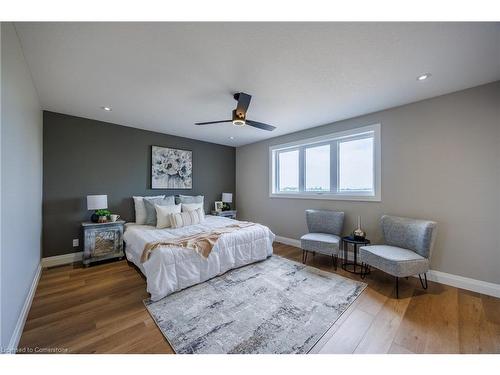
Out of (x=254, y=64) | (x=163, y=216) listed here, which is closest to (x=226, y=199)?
(x=163, y=216)

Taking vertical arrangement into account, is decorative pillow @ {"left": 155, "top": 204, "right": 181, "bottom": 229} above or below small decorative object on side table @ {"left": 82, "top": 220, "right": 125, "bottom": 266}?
above

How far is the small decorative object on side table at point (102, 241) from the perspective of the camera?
300cm

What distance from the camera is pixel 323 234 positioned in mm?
3326

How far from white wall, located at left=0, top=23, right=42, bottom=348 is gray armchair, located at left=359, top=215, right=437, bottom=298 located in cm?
341

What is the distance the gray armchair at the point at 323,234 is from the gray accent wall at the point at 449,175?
0.29 metres

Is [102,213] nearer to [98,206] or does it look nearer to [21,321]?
[98,206]

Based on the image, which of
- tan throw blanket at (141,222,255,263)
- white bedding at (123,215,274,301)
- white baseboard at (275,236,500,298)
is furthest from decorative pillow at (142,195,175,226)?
white baseboard at (275,236,500,298)

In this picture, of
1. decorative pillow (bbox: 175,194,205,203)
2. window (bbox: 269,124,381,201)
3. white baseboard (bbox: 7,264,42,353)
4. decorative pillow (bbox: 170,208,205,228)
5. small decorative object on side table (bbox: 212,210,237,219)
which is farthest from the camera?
small decorative object on side table (bbox: 212,210,237,219)

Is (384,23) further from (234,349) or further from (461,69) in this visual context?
(234,349)

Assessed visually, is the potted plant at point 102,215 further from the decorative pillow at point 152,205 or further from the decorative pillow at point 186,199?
the decorative pillow at point 186,199

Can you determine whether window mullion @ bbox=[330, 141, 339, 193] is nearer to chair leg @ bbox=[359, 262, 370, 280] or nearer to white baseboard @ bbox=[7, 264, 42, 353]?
chair leg @ bbox=[359, 262, 370, 280]

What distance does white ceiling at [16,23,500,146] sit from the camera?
145 cm
